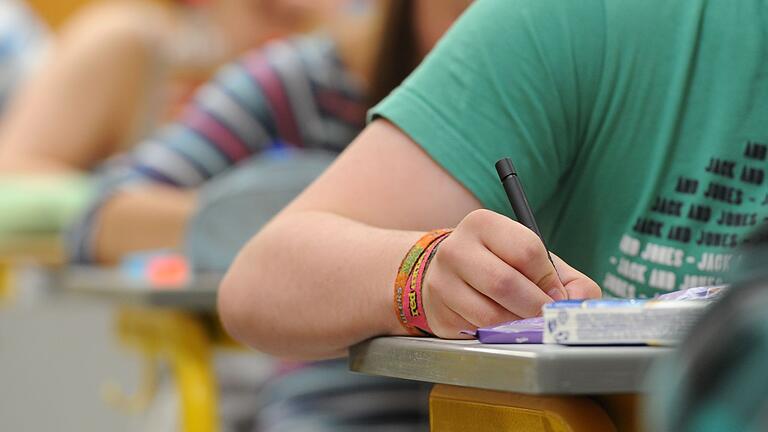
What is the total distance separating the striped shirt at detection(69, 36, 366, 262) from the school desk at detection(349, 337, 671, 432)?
84cm

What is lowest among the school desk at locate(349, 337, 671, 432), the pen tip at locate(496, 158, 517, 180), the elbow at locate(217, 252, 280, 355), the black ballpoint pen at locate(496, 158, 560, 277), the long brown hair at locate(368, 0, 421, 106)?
the school desk at locate(349, 337, 671, 432)

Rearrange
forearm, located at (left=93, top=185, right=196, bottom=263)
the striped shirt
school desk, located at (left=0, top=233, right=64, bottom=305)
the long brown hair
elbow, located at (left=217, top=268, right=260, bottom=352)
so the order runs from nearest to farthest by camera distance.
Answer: elbow, located at (left=217, top=268, right=260, bottom=352) < the long brown hair < the striped shirt < forearm, located at (left=93, top=185, right=196, bottom=263) < school desk, located at (left=0, top=233, right=64, bottom=305)

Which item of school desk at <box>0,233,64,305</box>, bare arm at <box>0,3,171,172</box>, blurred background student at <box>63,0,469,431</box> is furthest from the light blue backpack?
bare arm at <box>0,3,171,172</box>

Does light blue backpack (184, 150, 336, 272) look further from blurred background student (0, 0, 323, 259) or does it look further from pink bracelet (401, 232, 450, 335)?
blurred background student (0, 0, 323, 259)

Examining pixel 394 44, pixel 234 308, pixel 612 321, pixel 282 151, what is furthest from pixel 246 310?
pixel 282 151

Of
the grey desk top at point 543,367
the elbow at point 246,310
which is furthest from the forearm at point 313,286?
the grey desk top at point 543,367

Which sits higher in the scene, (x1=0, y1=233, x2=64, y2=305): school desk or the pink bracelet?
(x1=0, y1=233, x2=64, y2=305): school desk

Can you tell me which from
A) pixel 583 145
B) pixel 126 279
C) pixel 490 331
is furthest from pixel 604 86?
pixel 126 279

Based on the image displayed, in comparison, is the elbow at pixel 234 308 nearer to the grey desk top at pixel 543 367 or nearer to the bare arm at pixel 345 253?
the bare arm at pixel 345 253

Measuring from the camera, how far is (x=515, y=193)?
58cm

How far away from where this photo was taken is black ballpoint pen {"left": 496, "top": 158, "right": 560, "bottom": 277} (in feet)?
1.82

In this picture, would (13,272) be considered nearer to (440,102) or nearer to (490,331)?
(440,102)

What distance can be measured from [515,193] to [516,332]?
0.42 feet

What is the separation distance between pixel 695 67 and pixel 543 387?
31 centimetres
